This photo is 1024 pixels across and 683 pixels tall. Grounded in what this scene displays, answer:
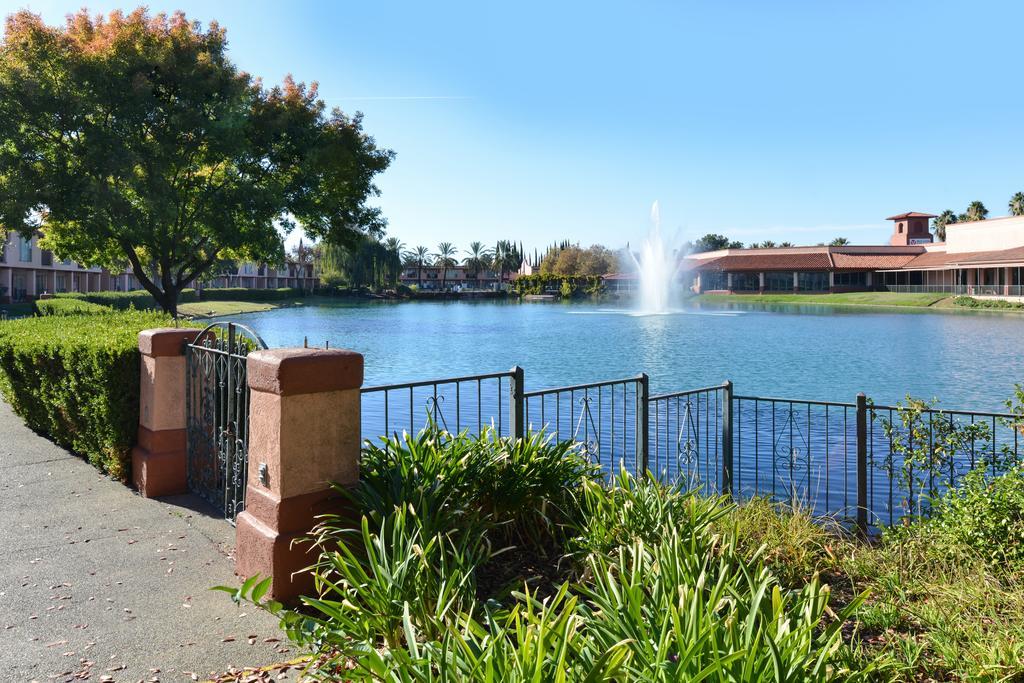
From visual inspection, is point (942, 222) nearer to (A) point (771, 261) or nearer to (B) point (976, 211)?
(B) point (976, 211)

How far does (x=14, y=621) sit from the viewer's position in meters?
4.55

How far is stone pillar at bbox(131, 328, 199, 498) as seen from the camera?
705 cm

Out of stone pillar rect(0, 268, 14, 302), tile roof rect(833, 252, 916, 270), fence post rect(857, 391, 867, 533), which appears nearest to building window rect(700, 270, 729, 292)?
tile roof rect(833, 252, 916, 270)

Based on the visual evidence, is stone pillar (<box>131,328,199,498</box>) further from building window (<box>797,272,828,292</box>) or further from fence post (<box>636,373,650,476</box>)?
building window (<box>797,272,828,292</box>)

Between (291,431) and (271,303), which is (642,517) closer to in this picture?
(291,431)

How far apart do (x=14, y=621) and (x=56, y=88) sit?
26.9 meters

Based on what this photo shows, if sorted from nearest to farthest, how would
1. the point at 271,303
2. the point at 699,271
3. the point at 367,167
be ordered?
the point at 367,167 → the point at 271,303 → the point at 699,271

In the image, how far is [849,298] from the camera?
244ft

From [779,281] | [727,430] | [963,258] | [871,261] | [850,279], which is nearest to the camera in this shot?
[727,430]

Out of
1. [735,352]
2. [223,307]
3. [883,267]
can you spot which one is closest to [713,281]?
[883,267]

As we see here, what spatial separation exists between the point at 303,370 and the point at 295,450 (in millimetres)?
516

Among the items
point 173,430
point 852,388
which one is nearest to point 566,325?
point 852,388

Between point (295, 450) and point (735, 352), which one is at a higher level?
point (295, 450)

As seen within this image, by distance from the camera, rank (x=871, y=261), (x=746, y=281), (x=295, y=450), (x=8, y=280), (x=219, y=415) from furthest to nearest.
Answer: (x=746, y=281) → (x=871, y=261) → (x=8, y=280) → (x=219, y=415) → (x=295, y=450)
